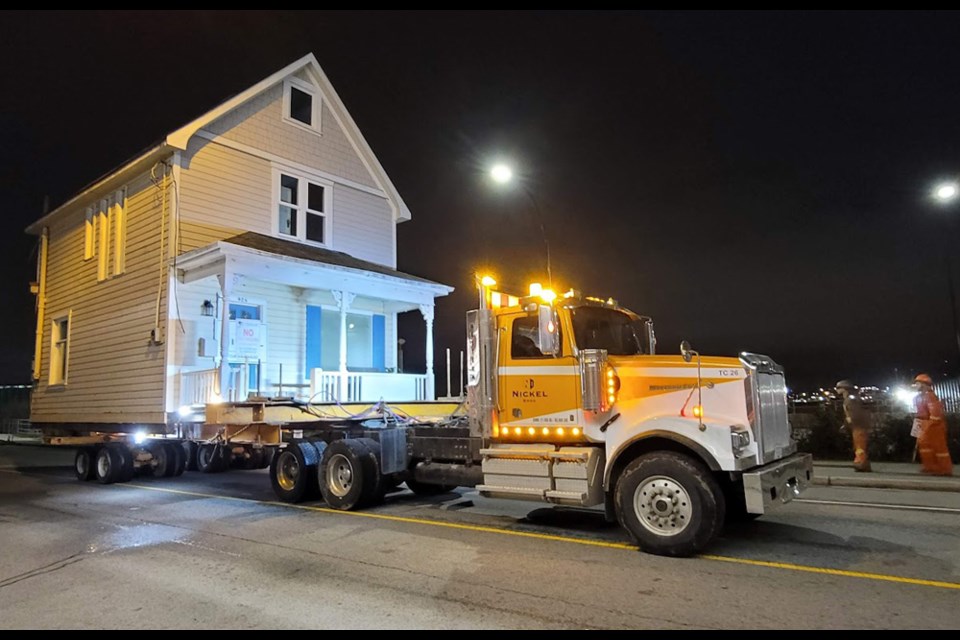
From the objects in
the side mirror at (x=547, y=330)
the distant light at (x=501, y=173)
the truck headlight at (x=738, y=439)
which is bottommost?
the truck headlight at (x=738, y=439)

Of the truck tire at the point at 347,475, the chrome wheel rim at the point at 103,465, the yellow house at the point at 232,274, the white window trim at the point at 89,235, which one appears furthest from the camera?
the white window trim at the point at 89,235

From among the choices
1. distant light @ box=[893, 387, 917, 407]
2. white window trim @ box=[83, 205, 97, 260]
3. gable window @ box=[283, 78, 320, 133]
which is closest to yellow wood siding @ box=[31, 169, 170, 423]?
white window trim @ box=[83, 205, 97, 260]

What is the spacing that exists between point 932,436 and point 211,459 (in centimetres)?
1484

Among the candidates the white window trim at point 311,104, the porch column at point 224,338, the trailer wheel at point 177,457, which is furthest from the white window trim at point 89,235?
the porch column at point 224,338

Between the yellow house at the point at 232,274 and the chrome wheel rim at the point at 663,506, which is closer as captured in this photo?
the chrome wheel rim at the point at 663,506

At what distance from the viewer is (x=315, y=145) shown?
53.9 feet

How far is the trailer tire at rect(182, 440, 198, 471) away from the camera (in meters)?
13.7

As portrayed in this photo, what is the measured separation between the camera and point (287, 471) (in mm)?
9938

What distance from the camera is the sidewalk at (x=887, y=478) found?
10289 millimetres

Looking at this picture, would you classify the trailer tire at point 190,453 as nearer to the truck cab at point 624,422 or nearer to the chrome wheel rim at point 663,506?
the truck cab at point 624,422

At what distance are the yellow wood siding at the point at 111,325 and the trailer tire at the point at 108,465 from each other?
76 centimetres

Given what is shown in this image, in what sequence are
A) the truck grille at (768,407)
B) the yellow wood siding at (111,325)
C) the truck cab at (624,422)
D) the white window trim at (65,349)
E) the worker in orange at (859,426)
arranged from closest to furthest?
1. the truck cab at (624,422)
2. the truck grille at (768,407)
3. the worker in orange at (859,426)
4. the yellow wood siding at (111,325)
5. the white window trim at (65,349)

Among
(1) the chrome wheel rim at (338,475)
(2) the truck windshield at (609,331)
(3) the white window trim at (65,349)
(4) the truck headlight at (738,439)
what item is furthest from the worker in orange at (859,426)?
(3) the white window trim at (65,349)

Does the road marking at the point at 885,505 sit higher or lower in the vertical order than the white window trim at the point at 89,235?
lower
